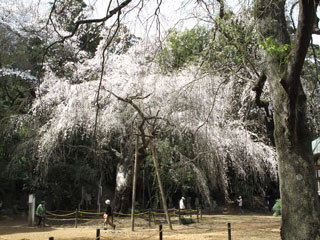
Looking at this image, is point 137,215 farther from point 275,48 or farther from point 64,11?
point 275,48

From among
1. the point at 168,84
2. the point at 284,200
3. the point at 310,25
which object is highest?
the point at 168,84

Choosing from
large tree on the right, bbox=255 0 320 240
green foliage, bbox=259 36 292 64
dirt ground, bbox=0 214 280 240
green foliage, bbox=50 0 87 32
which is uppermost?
green foliage, bbox=50 0 87 32

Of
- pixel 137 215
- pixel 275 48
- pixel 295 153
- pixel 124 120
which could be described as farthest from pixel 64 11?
pixel 137 215

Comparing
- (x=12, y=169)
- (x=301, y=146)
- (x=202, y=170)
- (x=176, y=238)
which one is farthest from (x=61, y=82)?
(x=301, y=146)

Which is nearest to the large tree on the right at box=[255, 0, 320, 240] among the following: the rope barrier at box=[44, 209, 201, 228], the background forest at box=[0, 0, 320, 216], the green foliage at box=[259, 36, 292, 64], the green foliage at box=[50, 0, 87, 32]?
the green foliage at box=[259, 36, 292, 64]

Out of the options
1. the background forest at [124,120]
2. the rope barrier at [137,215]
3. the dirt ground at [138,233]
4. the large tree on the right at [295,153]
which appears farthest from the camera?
the rope barrier at [137,215]

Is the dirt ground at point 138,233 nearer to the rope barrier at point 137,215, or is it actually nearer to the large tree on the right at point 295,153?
the rope barrier at point 137,215

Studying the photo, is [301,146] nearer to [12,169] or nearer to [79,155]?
[12,169]

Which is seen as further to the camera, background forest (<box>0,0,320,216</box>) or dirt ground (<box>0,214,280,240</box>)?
background forest (<box>0,0,320,216</box>)

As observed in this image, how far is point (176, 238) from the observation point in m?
9.46

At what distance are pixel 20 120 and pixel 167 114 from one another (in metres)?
6.92

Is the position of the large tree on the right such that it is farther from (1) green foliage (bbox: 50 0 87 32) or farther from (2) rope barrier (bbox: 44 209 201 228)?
(2) rope barrier (bbox: 44 209 201 228)

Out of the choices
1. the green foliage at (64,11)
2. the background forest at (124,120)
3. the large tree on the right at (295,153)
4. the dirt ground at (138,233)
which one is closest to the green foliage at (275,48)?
the large tree on the right at (295,153)

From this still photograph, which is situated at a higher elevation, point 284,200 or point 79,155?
point 79,155
